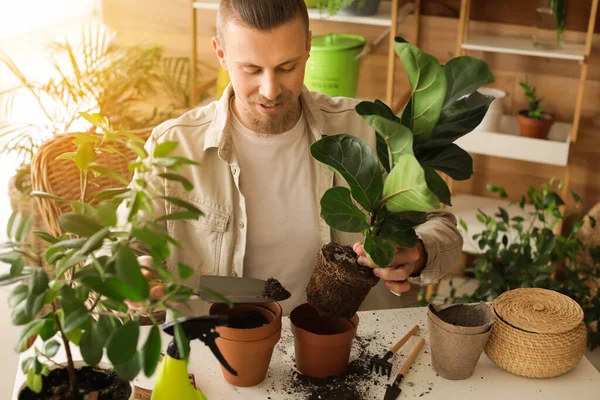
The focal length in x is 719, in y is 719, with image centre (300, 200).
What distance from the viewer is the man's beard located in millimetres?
1753

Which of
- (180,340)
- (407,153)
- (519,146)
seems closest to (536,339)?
(407,153)

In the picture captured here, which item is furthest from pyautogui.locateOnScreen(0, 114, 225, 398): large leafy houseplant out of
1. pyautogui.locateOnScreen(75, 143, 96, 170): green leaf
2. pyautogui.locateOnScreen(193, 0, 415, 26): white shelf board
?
pyautogui.locateOnScreen(193, 0, 415, 26): white shelf board

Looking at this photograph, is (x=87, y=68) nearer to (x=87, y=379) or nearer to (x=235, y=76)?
(x=235, y=76)

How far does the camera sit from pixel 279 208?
6.18 feet

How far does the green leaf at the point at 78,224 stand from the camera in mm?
973

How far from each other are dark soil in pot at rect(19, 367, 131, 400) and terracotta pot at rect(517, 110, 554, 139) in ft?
7.02

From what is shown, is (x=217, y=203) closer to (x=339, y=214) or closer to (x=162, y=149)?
(x=339, y=214)

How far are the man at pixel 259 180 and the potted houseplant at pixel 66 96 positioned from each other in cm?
105

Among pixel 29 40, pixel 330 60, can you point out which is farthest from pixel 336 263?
pixel 29 40

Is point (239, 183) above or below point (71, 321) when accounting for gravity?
below

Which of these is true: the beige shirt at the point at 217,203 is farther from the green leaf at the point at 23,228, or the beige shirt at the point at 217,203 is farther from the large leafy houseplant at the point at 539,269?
the green leaf at the point at 23,228

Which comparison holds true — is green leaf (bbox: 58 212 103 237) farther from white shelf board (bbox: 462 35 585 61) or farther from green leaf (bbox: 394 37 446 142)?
white shelf board (bbox: 462 35 585 61)

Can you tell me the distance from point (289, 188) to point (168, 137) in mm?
340

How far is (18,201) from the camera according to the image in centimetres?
278
